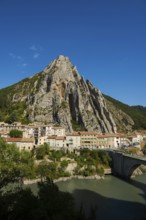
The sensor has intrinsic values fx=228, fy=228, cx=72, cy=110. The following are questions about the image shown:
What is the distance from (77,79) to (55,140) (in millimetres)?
48538

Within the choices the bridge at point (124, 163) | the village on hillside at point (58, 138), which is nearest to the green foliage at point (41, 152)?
the village on hillside at point (58, 138)

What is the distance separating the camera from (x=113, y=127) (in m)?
95.3

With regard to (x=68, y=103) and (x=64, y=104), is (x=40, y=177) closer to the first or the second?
(x=64, y=104)

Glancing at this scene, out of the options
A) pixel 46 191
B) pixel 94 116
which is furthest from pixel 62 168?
pixel 94 116

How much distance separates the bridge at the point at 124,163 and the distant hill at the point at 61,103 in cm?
3293

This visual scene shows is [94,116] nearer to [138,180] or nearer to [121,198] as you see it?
[138,180]

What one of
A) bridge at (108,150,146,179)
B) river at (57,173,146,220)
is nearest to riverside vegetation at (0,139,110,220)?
bridge at (108,150,146,179)

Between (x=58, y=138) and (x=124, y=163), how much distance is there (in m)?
21.3

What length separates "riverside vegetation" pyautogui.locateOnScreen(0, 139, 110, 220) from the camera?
14.8 meters

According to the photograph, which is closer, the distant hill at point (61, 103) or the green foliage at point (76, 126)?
the green foliage at point (76, 126)

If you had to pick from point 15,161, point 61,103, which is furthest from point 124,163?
point 61,103

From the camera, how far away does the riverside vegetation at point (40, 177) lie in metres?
14.8

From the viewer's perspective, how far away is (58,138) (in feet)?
210

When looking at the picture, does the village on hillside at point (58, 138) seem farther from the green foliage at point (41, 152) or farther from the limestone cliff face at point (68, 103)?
the limestone cliff face at point (68, 103)
